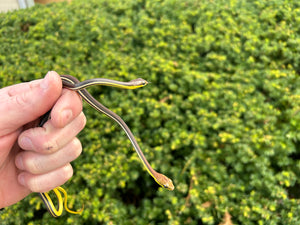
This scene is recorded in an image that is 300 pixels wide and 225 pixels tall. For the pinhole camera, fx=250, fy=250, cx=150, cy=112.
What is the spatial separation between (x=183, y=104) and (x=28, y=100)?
176 cm

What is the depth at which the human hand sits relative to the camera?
4.16 ft

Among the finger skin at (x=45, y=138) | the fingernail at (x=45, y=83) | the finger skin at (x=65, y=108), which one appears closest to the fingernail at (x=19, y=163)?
the finger skin at (x=45, y=138)

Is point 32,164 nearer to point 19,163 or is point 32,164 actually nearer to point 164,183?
point 19,163

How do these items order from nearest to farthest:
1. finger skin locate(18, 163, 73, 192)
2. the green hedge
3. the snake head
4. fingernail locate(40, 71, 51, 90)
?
fingernail locate(40, 71, 51, 90), finger skin locate(18, 163, 73, 192), the snake head, the green hedge

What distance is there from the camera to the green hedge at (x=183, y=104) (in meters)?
2.14

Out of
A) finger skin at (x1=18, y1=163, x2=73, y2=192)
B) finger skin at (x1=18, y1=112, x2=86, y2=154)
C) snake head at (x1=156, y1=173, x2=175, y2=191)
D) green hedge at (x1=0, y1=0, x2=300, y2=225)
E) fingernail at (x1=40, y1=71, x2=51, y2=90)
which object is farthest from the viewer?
green hedge at (x1=0, y1=0, x2=300, y2=225)

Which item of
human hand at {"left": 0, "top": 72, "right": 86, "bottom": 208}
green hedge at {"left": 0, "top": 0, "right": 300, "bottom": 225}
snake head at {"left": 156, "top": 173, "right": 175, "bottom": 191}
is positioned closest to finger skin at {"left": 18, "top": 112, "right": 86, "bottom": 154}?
human hand at {"left": 0, "top": 72, "right": 86, "bottom": 208}

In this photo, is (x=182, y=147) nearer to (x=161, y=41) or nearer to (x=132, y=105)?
(x=132, y=105)

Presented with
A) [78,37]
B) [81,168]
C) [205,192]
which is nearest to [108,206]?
[81,168]

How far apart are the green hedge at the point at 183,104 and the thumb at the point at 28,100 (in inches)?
43.7

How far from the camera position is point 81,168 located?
2389mm

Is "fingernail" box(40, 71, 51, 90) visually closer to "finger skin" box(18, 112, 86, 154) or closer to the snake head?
"finger skin" box(18, 112, 86, 154)

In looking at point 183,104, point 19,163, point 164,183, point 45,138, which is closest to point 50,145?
point 45,138

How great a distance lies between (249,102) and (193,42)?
116 cm
